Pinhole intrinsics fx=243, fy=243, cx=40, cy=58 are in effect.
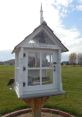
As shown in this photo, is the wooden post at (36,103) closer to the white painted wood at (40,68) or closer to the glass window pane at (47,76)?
the white painted wood at (40,68)

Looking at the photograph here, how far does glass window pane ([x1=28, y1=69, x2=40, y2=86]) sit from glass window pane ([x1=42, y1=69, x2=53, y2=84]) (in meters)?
0.17

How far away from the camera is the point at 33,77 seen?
20.2 ft

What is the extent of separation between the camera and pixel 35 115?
660 cm

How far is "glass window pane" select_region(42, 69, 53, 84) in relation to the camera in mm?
6332

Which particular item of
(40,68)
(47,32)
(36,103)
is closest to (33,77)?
(40,68)

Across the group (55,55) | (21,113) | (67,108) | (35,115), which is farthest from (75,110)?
(55,55)

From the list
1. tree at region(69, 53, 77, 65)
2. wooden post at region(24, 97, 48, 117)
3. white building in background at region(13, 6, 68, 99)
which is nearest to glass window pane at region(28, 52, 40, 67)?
white building in background at region(13, 6, 68, 99)

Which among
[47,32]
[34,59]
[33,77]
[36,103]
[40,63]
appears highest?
[47,32]

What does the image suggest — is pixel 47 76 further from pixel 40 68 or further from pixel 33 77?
pixel 33 77

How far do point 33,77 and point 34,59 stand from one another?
459mm

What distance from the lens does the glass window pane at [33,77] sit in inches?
241

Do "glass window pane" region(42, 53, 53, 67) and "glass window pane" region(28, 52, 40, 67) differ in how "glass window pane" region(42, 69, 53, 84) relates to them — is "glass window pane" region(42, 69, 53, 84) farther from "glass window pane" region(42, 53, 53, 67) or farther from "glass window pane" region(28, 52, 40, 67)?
"glass window pane" region(28, 52, 40, 67)

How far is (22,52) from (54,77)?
1.18 m

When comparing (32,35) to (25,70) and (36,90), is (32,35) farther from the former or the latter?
(36,90)
